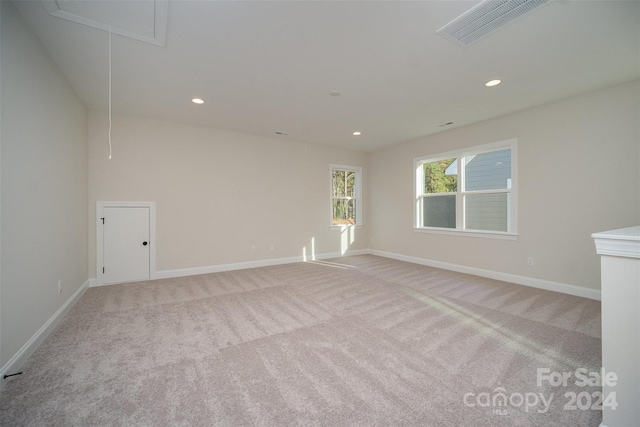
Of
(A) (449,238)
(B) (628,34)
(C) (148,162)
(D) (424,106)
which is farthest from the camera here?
(A) (449,238)

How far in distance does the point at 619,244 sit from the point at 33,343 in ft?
13.8

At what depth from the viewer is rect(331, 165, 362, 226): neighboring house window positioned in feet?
21.5

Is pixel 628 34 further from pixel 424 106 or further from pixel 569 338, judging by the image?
pixel 569 338

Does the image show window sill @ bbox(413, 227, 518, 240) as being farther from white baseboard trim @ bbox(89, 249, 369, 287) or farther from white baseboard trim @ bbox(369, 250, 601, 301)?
white baseboard trim @ bbox(89, 249, 369, 287)

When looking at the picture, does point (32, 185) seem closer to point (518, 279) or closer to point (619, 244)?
point (619, 244)

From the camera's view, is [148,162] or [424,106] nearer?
[424,106]

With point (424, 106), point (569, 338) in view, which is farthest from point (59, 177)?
point (569, 338)

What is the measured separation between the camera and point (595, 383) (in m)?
1.76

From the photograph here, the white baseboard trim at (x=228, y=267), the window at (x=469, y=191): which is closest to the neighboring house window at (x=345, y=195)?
the white baseboard trim at (x=228, y=267)

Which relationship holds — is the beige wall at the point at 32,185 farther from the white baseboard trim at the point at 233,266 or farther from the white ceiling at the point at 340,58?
the white baseboard trim at the point at 233,266

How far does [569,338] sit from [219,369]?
3.12 metres

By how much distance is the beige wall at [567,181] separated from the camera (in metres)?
3.16

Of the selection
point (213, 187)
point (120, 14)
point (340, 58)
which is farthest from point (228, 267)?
point (340, 58)

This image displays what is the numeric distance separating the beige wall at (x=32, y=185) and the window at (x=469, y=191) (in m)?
5.81
